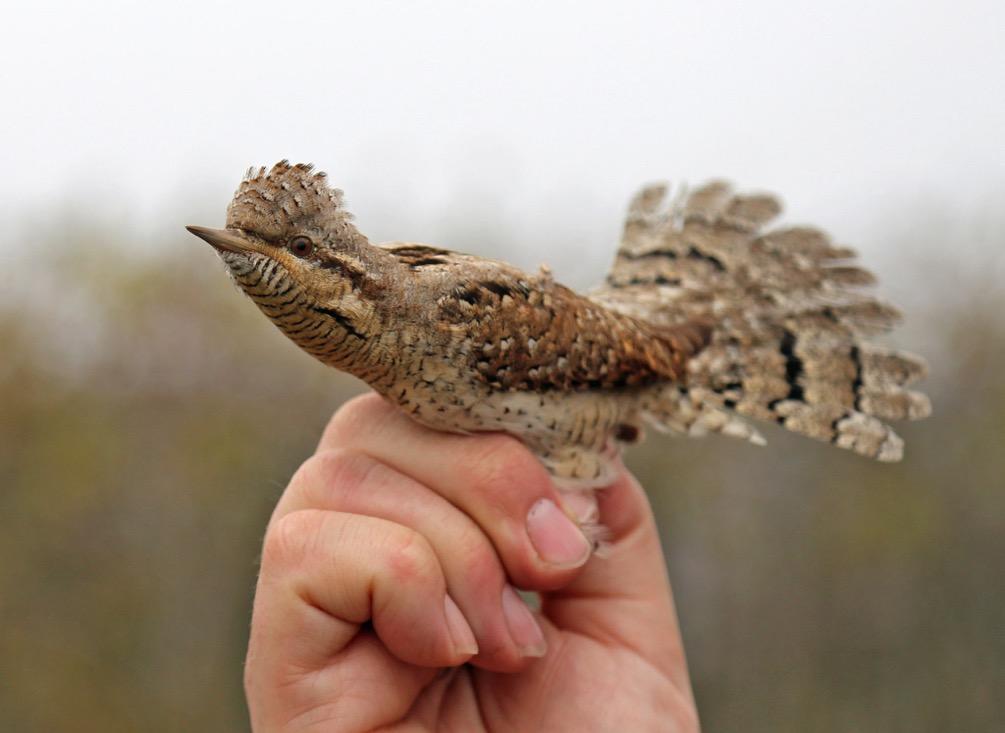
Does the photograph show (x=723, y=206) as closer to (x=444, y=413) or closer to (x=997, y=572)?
(x=444, y=413)

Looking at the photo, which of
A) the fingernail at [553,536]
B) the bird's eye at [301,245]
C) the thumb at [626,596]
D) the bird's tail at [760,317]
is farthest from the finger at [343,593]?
the bird's tail at [760,317]

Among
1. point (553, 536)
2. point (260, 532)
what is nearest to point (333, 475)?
point (553, 536)

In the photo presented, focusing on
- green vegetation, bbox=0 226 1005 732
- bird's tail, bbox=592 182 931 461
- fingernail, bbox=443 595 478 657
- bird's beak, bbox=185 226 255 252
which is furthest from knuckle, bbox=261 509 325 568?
green vegetation, bbox=0 226 1005 732

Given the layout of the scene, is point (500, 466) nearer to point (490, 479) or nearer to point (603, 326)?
point (490, 479)

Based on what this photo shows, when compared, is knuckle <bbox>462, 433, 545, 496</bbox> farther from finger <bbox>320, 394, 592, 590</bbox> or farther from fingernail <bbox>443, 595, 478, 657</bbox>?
fingernail <bbox>443, 595, 478, 657</bbox>

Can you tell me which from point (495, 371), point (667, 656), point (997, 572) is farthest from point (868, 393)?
point (997, 572)

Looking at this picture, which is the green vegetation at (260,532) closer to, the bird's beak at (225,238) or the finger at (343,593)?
the finger at (343,593)
